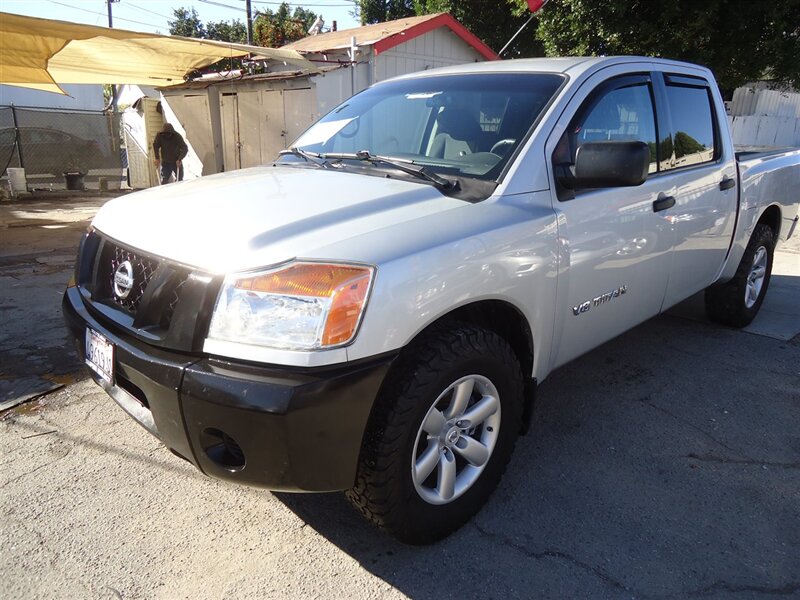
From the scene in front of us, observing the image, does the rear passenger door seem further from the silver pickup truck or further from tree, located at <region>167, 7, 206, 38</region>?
tree, located at <region>167, 7, 206, 38</region>

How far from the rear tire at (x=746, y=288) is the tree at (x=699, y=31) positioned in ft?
25.0

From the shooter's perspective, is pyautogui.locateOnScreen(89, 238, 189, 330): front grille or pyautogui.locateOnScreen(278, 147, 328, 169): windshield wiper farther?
pyautogui.locateOnScreen(278, 147, 328, 169): windshield wiper

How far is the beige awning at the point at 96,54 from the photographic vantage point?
6.81 metres

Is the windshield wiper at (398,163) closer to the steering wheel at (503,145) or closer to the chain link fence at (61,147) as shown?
the steering wheel at (503,145)

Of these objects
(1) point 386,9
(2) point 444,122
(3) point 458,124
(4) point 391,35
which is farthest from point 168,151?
(1) point 386,9

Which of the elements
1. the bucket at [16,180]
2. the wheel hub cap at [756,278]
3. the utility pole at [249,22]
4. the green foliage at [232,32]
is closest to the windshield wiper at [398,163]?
the wheel hub cap at [756,278]

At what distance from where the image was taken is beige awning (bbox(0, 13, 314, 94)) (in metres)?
6.81

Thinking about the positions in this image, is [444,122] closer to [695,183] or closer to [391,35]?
[695,183]

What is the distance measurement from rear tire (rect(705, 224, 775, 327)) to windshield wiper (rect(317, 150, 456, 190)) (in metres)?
3.14

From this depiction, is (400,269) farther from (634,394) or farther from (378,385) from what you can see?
(634,394)

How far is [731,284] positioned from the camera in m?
4.59

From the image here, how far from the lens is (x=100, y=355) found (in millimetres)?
2270

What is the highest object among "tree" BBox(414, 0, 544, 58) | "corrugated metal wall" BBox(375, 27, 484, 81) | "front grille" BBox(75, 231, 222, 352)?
"tree" BBox(414, 0, 544, 58)

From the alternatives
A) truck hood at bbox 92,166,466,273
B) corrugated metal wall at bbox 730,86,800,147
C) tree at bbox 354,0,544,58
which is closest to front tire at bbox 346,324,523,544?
truck hood at bbox 92,166,466,273
